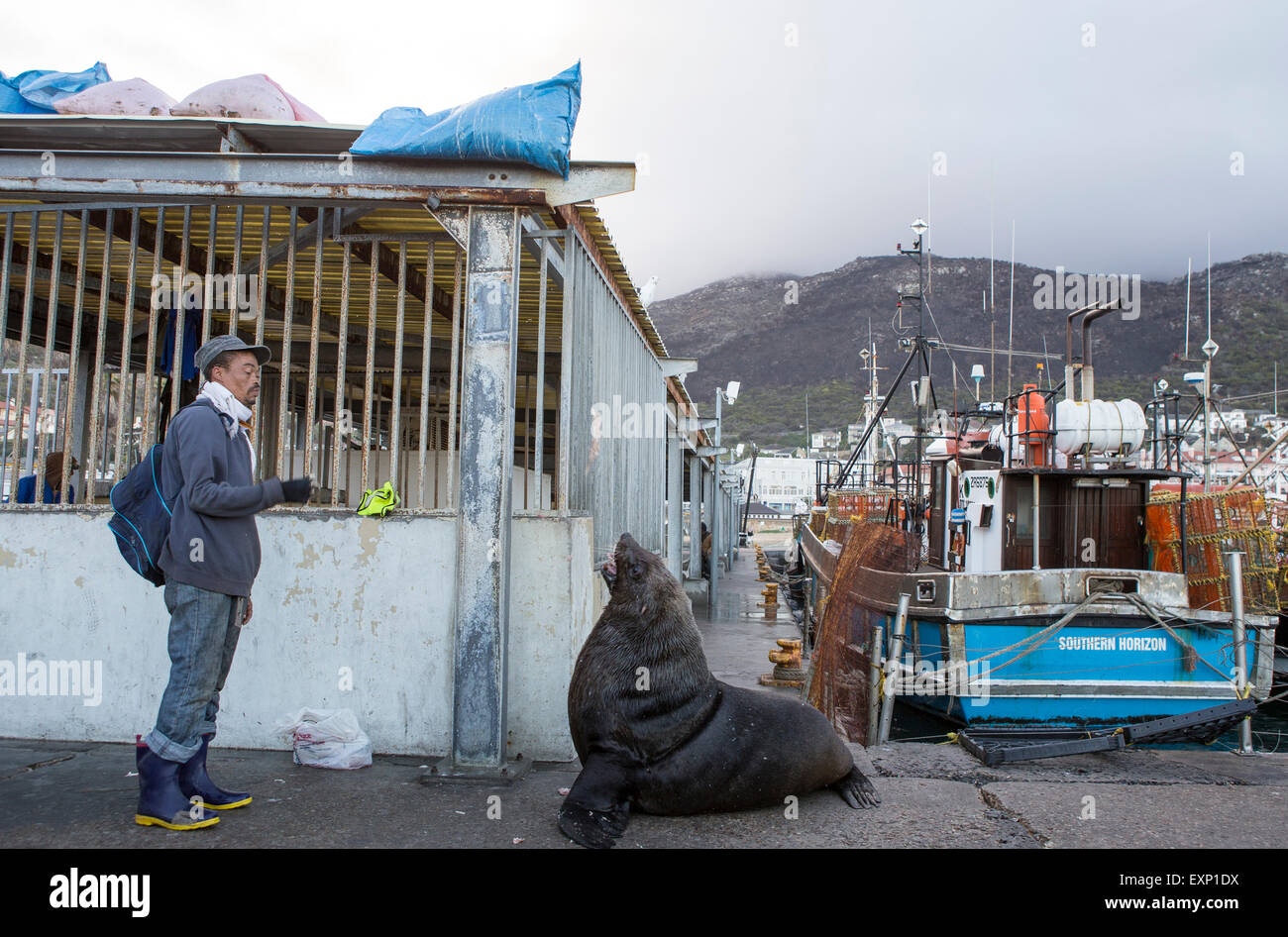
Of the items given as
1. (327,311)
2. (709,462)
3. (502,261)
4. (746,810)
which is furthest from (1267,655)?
(709,462)

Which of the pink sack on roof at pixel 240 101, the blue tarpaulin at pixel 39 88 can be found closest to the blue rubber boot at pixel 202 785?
the pink sack on roof at pixel 240 101

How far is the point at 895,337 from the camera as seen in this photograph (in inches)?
3789

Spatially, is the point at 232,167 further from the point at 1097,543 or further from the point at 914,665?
the point at 1097,543

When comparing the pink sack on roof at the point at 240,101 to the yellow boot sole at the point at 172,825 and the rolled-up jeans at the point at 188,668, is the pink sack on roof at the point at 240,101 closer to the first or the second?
the rolled-up jeans at the point at 188,668

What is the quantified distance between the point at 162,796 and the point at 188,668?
1.78 ft

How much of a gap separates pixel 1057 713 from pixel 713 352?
150449 mm

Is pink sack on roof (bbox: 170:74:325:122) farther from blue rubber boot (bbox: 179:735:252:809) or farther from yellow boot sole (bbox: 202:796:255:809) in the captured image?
yellow boot sole (bbox: 202:796:255:809)

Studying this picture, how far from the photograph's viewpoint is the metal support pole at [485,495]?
4.33 m

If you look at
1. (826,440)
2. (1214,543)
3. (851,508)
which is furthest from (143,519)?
(826,440)

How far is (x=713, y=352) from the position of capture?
516 ft

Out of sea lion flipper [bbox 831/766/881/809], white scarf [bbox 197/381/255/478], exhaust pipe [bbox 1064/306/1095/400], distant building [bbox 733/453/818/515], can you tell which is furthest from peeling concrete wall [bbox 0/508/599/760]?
distant building [bbox 733/453/818/515]

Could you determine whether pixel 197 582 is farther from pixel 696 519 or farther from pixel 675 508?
pixel 696 519

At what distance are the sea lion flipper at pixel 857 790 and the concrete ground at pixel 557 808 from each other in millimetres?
51

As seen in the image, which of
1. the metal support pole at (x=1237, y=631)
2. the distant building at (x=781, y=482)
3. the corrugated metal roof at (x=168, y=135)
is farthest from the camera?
the distant building at (x=781, y=482)
